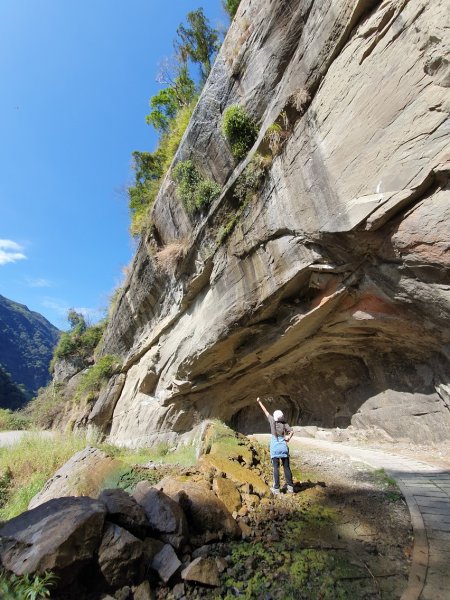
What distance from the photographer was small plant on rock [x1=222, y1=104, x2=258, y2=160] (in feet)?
24.5

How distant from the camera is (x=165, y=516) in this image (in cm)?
320

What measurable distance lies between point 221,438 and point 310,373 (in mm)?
4696

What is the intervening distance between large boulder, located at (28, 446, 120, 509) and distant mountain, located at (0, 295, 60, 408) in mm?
79590

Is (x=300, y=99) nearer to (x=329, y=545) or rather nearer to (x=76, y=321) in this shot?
(x=329, y=545)

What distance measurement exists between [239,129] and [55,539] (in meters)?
8.04

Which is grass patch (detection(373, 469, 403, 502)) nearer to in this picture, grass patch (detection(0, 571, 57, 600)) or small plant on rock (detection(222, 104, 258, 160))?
grass patch (detection(0, 571, 57, 600))

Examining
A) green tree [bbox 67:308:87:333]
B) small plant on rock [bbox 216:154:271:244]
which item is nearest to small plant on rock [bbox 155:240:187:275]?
small plant on rock [bbox 216:154:271:244]

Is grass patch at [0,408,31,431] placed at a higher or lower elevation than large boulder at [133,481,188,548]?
higher

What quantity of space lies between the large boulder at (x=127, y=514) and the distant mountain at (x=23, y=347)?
8286 cm

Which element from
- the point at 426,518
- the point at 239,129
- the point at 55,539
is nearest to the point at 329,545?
the point at 426,518

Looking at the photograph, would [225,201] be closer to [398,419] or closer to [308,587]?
[398,419]

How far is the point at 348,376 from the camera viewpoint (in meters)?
9.04

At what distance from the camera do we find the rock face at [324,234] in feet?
14.6

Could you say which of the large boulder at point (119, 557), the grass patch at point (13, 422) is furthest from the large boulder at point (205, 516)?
the grass patch at point (13, 422)
